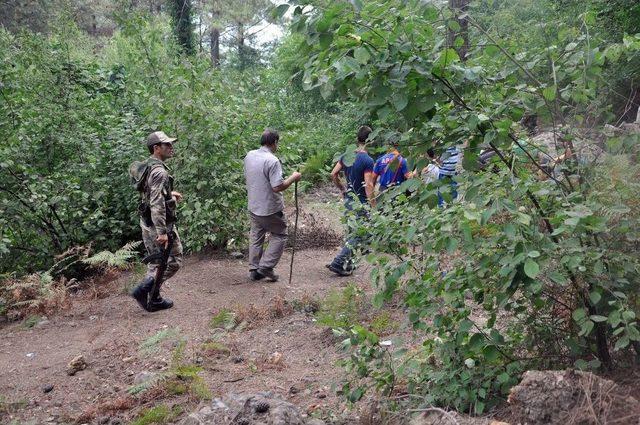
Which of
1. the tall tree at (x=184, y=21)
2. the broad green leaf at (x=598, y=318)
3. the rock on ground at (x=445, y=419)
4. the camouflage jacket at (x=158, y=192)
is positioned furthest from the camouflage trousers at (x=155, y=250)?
the tall tree at (x=184, y=21)

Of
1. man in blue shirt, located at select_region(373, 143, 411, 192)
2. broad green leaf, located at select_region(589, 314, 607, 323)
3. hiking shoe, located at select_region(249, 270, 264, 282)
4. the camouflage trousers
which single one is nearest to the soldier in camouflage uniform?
the camouflage trousers

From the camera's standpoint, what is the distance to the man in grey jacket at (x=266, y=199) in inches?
362

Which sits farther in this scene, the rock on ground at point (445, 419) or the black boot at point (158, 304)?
the black boot at point (158, 304)

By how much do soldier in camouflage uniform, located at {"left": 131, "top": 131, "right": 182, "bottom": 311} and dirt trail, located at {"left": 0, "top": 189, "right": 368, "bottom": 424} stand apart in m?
0.39

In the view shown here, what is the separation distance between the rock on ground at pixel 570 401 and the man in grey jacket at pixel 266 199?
5.68 m

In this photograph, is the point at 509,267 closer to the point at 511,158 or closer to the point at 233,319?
the point at 511,158

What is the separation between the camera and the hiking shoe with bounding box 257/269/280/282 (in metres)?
9.67

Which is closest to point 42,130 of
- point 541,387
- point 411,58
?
point 411,58

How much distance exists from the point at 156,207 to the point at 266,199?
1.72m

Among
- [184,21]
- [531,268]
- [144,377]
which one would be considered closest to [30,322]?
[144,377]

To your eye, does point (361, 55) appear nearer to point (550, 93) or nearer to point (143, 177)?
point (550, 93)

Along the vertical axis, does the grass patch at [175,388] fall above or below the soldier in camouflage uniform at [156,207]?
below

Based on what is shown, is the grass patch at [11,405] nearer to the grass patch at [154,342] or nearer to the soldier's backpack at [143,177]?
the grass patch at [154,342]

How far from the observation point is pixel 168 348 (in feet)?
23.9
